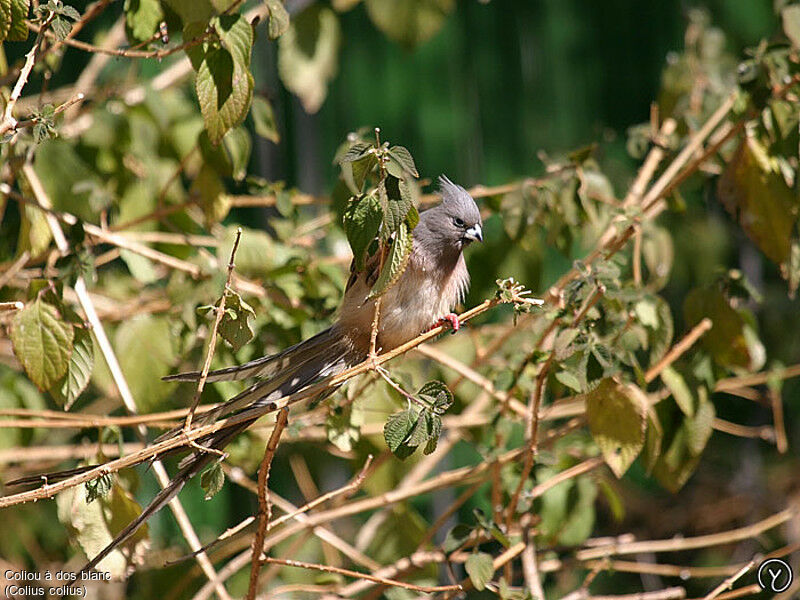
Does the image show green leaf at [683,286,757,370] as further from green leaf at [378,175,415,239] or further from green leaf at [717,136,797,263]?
green leaf at [378,175,415,239]

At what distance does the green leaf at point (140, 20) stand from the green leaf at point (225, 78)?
323mm

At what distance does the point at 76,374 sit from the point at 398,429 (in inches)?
33.7

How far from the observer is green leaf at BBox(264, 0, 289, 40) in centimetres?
187

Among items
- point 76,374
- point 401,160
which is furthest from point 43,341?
point 401,160

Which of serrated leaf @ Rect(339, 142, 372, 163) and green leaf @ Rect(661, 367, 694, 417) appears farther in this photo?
green leaf @ Rect(661, 367, 694, 417)

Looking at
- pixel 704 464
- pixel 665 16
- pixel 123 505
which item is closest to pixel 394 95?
pixel 665 16

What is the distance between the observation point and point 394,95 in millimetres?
4391

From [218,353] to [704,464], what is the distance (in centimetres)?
316

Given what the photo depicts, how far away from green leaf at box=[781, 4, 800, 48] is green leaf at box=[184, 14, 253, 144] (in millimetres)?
1485

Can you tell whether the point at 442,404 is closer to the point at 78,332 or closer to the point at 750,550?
the point at 78,332

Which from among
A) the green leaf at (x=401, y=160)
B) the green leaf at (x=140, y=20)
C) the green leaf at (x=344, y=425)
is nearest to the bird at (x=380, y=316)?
the green leaf at (x=344, y=425)

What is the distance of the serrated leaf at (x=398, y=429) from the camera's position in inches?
68.1

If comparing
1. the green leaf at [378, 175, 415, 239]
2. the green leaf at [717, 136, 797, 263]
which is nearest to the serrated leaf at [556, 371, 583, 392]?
the green leaf at [717, 136, 797, 263]

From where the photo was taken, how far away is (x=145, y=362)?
2.63m
